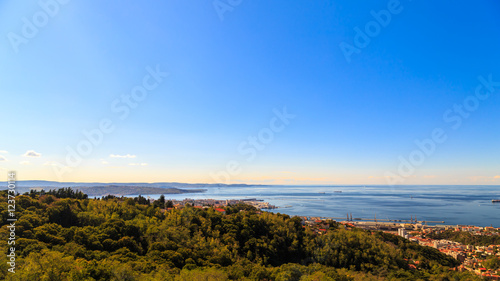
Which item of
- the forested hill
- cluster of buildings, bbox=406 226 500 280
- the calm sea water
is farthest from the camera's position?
the calm sea water

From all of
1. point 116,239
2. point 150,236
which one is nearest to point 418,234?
point 150,236

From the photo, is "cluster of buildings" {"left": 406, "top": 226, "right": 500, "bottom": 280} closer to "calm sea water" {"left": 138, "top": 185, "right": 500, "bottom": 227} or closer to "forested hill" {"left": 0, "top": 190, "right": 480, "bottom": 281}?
"forested hill" {"left": 0, "top": 190, "right": 480, "bottom": 281}

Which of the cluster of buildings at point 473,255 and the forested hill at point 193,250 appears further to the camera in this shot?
the cluster of buildings at point 473,255

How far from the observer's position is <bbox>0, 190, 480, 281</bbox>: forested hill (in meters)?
10.6

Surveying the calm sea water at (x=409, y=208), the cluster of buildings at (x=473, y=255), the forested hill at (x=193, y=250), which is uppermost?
the forested hill at (x=193, y=250)

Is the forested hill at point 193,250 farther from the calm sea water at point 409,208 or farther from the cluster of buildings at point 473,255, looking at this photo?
the calm sea water at point 409,208

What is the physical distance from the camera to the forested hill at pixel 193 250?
10.6 m

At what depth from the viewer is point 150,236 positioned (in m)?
17.7

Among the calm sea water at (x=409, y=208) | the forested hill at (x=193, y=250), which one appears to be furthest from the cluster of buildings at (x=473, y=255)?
the calm sea water at (x=409, y=208)

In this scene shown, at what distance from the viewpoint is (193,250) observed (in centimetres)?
1585

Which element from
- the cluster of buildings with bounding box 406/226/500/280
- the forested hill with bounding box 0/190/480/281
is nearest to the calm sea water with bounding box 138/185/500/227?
the cluster of buildings with bounding box 406/226/500/280

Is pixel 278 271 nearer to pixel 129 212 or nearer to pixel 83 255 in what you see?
pixel 83 255

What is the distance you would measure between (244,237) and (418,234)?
94.5 ft

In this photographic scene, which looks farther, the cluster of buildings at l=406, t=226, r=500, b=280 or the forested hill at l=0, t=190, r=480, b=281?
the cluster of buildings at l=406, t=226, r=500, b=280
